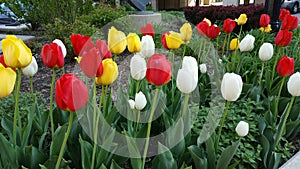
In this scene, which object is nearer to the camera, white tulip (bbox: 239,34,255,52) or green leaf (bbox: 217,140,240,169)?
green leaf (bbox: 217,140,240,169)

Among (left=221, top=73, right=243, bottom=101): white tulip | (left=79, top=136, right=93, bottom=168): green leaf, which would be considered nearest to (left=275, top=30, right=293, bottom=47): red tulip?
(left=221, top=73, right=243, bottom=101): white tulip

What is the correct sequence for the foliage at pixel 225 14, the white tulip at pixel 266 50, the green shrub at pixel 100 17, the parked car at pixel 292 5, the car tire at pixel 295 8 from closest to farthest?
the white tulip at pixel 266 50
the green shrub at pixel 100 17
the foliage at pixel 225 14
the parked car at pixel 292 5
the car tire at pixel 295 8

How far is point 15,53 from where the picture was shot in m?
1.35

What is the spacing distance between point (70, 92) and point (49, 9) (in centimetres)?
626

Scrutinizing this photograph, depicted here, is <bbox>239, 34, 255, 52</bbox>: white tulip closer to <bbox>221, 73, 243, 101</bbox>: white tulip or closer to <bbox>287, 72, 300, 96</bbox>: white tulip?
<bbox>287, 72, 300, 96</bbox>: white tulip

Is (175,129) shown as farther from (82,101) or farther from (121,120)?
(82,101)

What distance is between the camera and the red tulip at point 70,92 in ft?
3.78

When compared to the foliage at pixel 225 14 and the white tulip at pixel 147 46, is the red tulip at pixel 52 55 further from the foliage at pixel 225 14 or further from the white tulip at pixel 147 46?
the foliage at pixel 225 14

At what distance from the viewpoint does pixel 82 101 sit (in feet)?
3.88

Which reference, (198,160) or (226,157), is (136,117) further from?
(226,157)

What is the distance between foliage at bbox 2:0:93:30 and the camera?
6848 mm

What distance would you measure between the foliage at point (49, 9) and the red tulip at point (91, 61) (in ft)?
18.3

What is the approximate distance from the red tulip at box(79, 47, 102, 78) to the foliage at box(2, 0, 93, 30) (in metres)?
5.59

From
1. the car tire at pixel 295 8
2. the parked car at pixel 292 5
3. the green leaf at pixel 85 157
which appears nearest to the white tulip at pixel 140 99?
the green leaf at pixel 85 157
